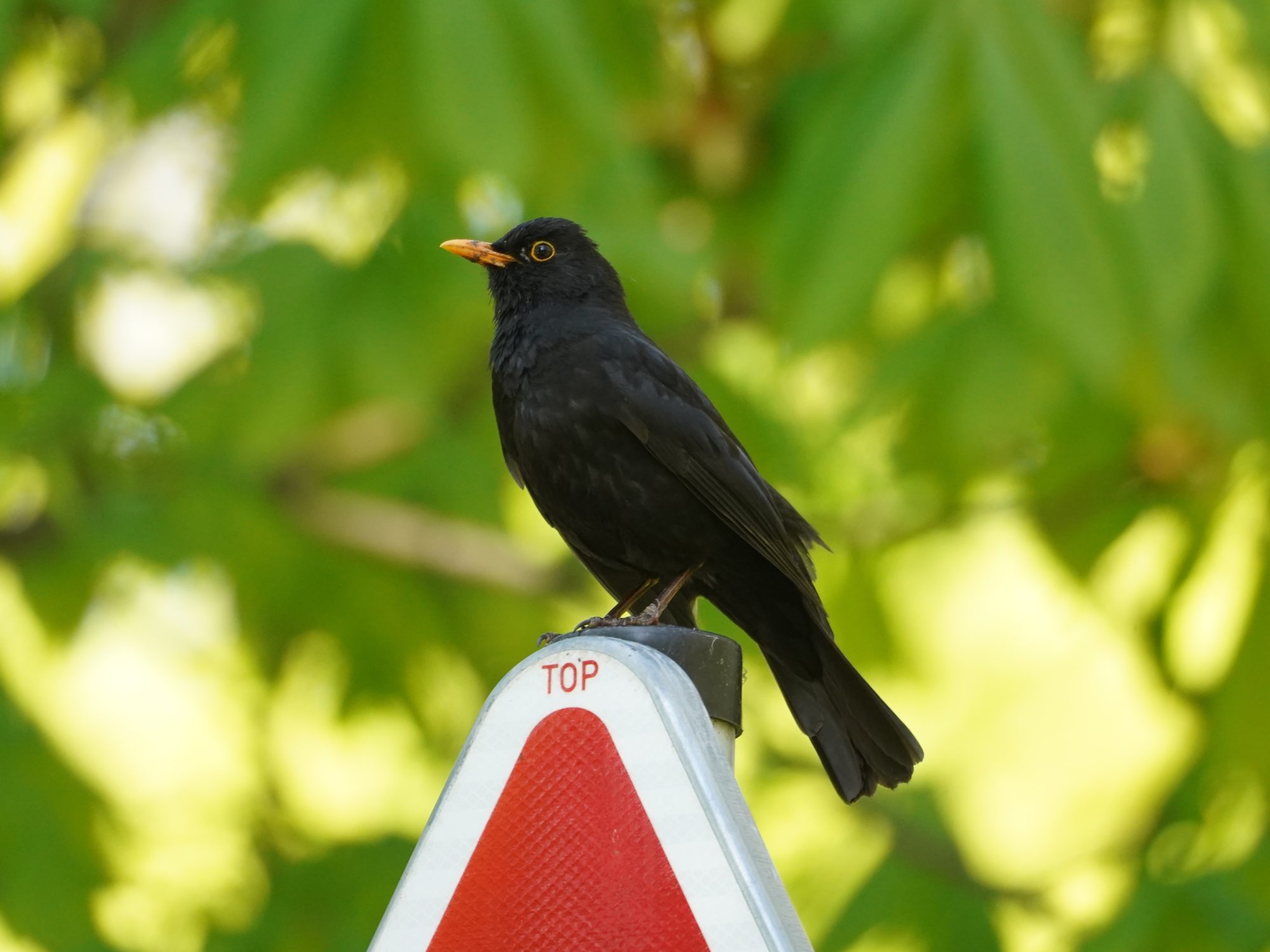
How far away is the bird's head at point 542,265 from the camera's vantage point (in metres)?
3.41

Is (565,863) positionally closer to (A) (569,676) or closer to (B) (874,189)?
(A) (569,676)

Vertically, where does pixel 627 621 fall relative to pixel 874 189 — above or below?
below

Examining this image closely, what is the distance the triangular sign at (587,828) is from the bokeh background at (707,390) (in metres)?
1.32

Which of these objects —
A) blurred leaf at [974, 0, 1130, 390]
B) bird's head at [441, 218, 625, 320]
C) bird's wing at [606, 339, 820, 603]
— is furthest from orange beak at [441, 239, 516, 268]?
blurred leaf at [974, 0, 1130, 390]

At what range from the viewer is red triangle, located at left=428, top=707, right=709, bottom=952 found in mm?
1815

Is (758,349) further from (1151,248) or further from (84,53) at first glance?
Answer: (84,53)

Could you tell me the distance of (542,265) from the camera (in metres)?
3.46

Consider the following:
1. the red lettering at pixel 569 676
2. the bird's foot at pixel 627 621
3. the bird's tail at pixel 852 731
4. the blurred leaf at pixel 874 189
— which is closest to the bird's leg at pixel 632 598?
the bird's foot at pixel 627 621

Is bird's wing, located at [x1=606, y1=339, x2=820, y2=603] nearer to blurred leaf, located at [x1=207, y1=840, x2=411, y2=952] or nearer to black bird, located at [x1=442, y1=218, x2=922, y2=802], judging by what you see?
black bird, located at [x1=442, y1=218, x2=922, y2=802]

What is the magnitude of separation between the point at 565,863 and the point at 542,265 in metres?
1.81

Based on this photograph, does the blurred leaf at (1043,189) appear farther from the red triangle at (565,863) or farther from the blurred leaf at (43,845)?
the blurred leaf at (43,845)

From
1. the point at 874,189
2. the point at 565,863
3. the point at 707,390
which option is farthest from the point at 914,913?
the point at 565,863

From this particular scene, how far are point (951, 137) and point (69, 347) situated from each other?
2.64 metres

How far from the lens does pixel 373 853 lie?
449cm
